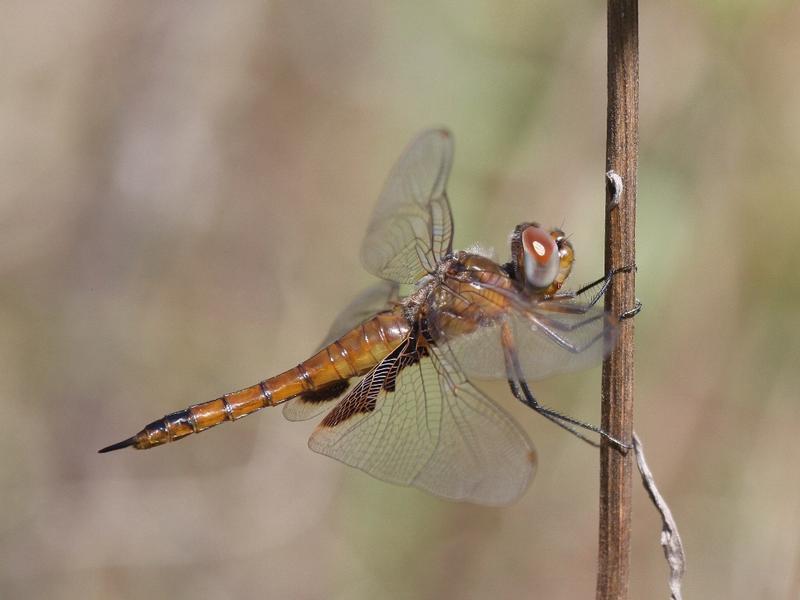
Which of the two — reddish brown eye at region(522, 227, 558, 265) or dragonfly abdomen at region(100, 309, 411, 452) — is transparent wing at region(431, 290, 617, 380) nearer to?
reddish brown eye at region(522, 227, 558, 265)

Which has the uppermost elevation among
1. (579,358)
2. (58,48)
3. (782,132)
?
(58,48)

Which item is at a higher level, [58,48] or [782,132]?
[58,48]

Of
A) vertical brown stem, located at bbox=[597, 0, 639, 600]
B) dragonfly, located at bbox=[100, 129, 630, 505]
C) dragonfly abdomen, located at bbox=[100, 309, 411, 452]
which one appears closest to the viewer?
vertical brown stem, located at bbox=[597, 0, 639, 600]

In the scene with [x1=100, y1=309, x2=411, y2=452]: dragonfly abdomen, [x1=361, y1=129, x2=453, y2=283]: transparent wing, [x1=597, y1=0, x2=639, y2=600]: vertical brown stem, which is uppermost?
[x1=361, y1=129, x2=453, y2=283]: transparent wing

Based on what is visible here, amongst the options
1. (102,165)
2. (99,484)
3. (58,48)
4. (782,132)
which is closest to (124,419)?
(99,484)

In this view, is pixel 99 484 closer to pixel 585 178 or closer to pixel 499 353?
pixel 499 353

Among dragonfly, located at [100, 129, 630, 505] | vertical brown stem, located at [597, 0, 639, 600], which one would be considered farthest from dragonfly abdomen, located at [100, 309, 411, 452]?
vertical brown stem, located at [597, 0, 639, 600]

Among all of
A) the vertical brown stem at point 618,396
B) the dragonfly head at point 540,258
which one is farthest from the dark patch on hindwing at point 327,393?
the vertical brown stem at point 618,396
